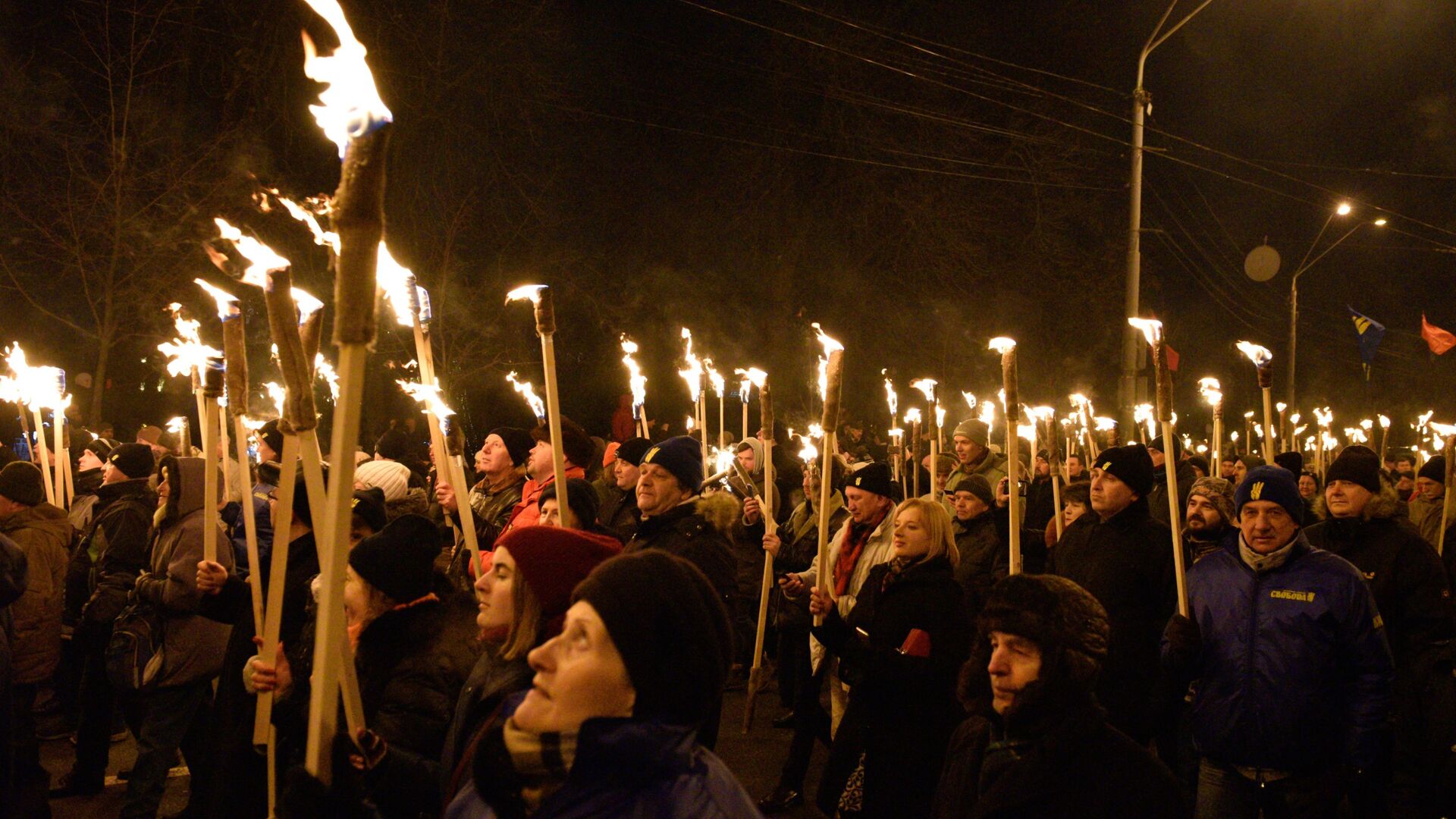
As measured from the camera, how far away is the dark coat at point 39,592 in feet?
19.7

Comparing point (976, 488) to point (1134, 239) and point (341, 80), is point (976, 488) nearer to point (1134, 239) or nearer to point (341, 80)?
point (341, 80)

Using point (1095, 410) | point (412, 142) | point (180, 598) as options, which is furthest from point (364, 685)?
point (1095, 410)

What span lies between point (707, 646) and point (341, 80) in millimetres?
1385

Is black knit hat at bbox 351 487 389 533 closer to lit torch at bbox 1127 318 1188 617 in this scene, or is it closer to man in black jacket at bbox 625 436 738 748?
man in black jacket at bbox 625 436 738 748

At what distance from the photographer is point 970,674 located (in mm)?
3076

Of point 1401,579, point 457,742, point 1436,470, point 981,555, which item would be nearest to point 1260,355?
point 1401,579

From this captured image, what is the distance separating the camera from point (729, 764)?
709cm

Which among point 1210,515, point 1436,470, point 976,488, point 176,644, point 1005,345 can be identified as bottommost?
point 176,644

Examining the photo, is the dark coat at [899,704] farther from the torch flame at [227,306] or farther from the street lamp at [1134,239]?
the street lamp at [1134,239]

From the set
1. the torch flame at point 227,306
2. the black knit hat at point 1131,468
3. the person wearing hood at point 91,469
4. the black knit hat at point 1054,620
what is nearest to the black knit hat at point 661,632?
the black knit hat at point 1054,620

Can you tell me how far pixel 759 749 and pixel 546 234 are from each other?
1450 cm

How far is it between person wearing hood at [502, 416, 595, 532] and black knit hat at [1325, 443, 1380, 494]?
4.25 metres

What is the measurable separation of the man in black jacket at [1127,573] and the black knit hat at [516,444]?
3491 mm

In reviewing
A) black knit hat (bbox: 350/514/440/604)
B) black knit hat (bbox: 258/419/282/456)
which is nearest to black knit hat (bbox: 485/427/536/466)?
black knit hat (bbox: 258/419/282/456)
